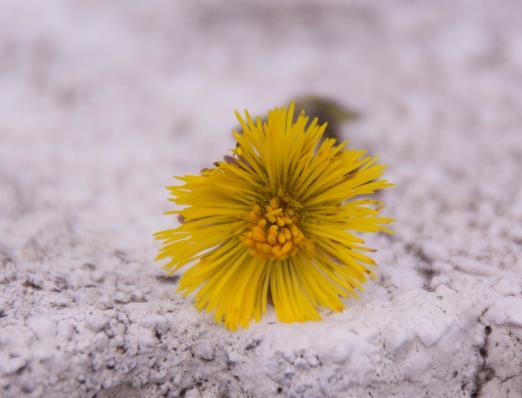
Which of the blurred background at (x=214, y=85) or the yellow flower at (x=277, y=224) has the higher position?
the blurred background at (x=214, y=85)

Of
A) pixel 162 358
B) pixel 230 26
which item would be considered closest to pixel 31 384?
pixel 162 358

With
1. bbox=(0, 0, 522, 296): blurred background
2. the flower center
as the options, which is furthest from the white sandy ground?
the flower center

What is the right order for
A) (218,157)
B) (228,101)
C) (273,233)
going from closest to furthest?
(273,233), (218,157), (228,101)

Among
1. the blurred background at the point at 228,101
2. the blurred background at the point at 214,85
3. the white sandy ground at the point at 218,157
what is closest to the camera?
the white sandy ground at the point at 218,157

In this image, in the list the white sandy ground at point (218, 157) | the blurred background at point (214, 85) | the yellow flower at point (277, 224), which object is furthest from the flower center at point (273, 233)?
the blurred background at point (214, 85)

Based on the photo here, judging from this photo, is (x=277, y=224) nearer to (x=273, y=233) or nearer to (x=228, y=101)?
(x=273, y=233)

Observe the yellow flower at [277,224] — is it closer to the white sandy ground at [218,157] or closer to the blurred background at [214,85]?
the white sandy ground at [218,157]

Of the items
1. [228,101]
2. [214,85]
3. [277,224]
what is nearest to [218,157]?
[228,101]
